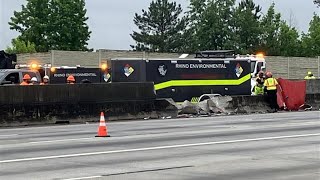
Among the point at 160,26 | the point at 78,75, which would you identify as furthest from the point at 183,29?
the point at 78,75

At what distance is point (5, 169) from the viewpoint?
11492mm

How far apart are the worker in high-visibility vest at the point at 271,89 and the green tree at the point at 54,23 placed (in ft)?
171

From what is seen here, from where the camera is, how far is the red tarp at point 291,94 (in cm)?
3017

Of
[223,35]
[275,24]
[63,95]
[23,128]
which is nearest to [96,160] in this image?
[23,128]

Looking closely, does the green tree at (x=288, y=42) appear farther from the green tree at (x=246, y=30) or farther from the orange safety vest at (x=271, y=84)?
the orange safety vest at (x=271, y=84)

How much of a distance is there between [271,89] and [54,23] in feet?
175

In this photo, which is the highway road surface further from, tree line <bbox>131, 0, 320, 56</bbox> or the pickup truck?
tree line <bbox>131, 0, 320, 56</bbox>

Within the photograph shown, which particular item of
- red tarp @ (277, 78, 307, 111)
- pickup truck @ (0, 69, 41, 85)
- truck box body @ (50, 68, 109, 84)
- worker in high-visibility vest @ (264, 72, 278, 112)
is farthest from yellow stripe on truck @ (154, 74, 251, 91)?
pickup truck @ (0, 69, 41, 85)

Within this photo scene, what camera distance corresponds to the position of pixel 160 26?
113812 millimetres

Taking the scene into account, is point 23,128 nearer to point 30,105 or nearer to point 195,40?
point 30,105

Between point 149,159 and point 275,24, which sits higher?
point 275,24

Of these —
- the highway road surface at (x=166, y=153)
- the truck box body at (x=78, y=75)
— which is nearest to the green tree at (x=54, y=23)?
the truck box body at (x=78, y=75)

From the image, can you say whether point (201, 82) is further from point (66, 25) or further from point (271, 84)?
point (66, 25)

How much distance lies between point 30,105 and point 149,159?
10986 mm
